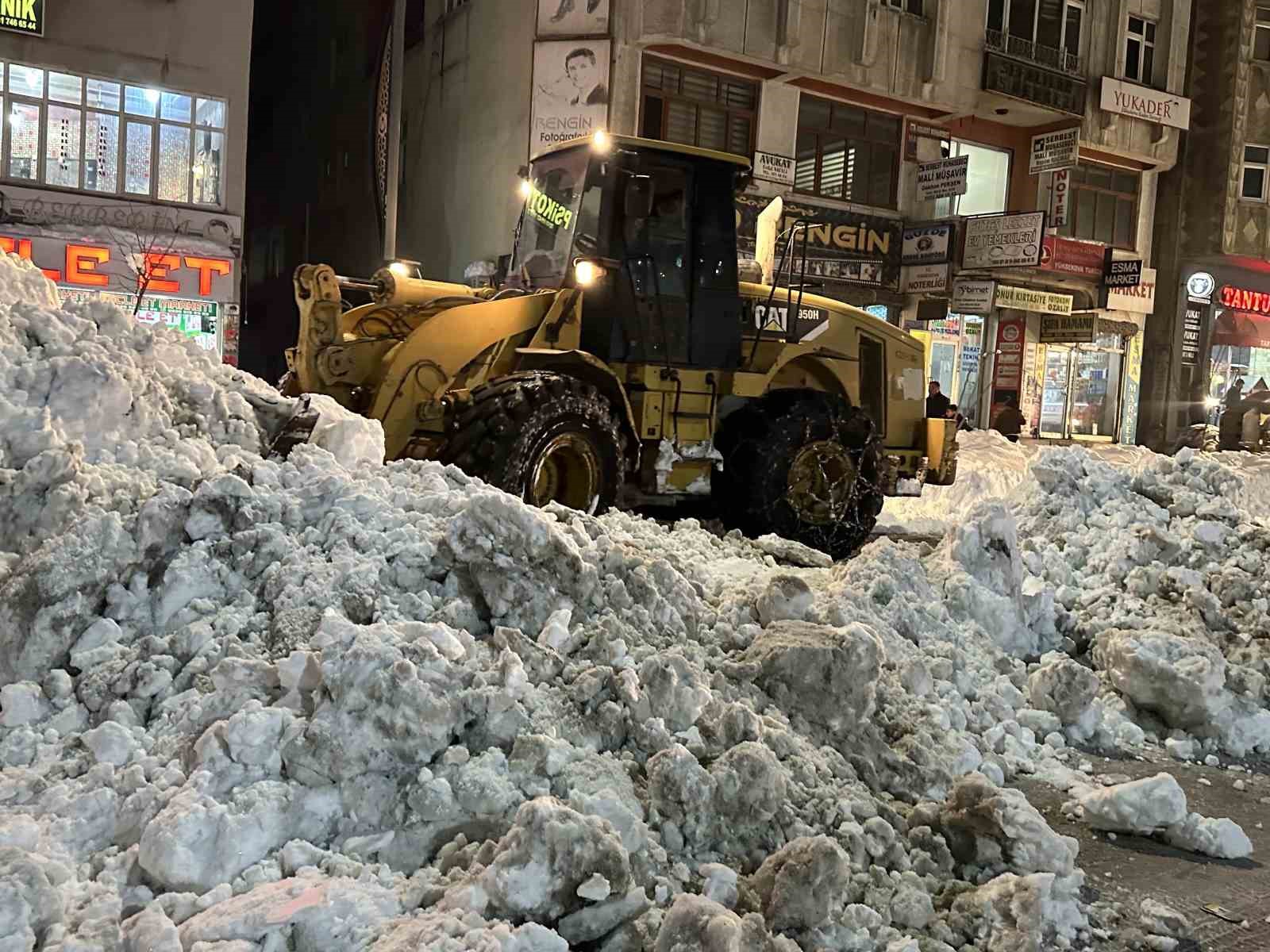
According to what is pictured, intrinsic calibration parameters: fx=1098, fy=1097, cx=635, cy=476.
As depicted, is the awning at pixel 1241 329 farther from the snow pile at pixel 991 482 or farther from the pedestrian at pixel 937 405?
the pedestrian at pixel 937 405

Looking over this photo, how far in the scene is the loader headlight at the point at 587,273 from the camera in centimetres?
720

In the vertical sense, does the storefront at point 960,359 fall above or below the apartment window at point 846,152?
below

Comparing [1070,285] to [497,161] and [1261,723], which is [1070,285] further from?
[1261,723]

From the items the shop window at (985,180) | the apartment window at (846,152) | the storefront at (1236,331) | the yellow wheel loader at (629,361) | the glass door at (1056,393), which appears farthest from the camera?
the storefront at (1236,331)

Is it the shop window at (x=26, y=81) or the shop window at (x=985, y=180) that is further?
the shop window at (x=985, y=180)

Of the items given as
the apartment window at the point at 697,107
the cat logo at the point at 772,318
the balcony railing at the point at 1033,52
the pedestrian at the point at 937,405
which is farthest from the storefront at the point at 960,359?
the cat logo at the point at 772,318

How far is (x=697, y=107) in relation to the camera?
16891 mm

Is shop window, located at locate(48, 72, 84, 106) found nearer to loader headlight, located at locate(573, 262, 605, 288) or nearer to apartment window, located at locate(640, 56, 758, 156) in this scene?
apartment window, located at locate(640, 56, 758, 156)

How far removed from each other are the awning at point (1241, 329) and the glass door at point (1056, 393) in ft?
14.8

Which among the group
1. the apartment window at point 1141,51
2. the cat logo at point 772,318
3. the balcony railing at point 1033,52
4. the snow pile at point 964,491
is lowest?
the snow pile at point 964,491

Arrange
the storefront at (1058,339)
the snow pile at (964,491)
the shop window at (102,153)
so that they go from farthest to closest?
the storefront at (1058,339), the shop window at (102,153), the snow pile at (964,491)

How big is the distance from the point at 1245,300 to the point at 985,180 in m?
8.01

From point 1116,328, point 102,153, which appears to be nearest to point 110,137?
point 102,153

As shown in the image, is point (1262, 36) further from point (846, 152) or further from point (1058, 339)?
point (846, 152)
